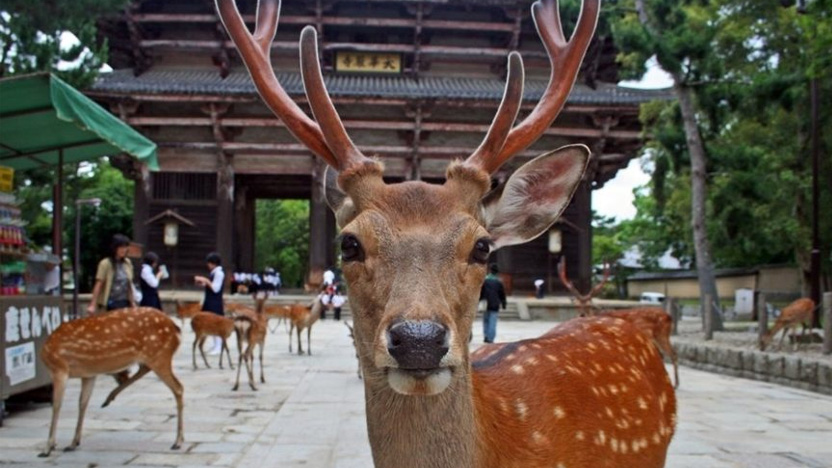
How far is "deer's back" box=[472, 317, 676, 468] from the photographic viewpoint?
226 cm

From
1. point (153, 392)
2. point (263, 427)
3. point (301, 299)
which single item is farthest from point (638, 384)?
point (301, 299)

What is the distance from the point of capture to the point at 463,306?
6.78ft

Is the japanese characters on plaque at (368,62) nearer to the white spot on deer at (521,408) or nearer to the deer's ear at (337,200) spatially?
the deer's ear at (337,200)

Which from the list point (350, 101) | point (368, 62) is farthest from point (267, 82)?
point (368, 62)

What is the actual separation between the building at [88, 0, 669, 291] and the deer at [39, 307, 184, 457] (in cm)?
1502

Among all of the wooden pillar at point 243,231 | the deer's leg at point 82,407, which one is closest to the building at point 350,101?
the wooden pillar at point 243,231

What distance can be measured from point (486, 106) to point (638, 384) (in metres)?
18.3

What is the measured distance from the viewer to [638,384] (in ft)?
9.78

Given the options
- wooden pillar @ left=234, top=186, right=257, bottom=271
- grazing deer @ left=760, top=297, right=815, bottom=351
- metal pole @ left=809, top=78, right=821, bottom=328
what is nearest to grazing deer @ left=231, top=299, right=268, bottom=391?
grazing deer @ left=760, top=297, right=815, bottom=351

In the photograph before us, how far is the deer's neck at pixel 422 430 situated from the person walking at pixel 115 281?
5921 millimetres

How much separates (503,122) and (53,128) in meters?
5.80

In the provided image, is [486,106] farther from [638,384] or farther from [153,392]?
[638,384]

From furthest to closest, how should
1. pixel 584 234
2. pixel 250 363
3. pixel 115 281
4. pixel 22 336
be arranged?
pixel 584 234
pixel 250 363
pixel 115 281
pixel 22 336

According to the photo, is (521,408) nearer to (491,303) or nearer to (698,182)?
(491,303)
